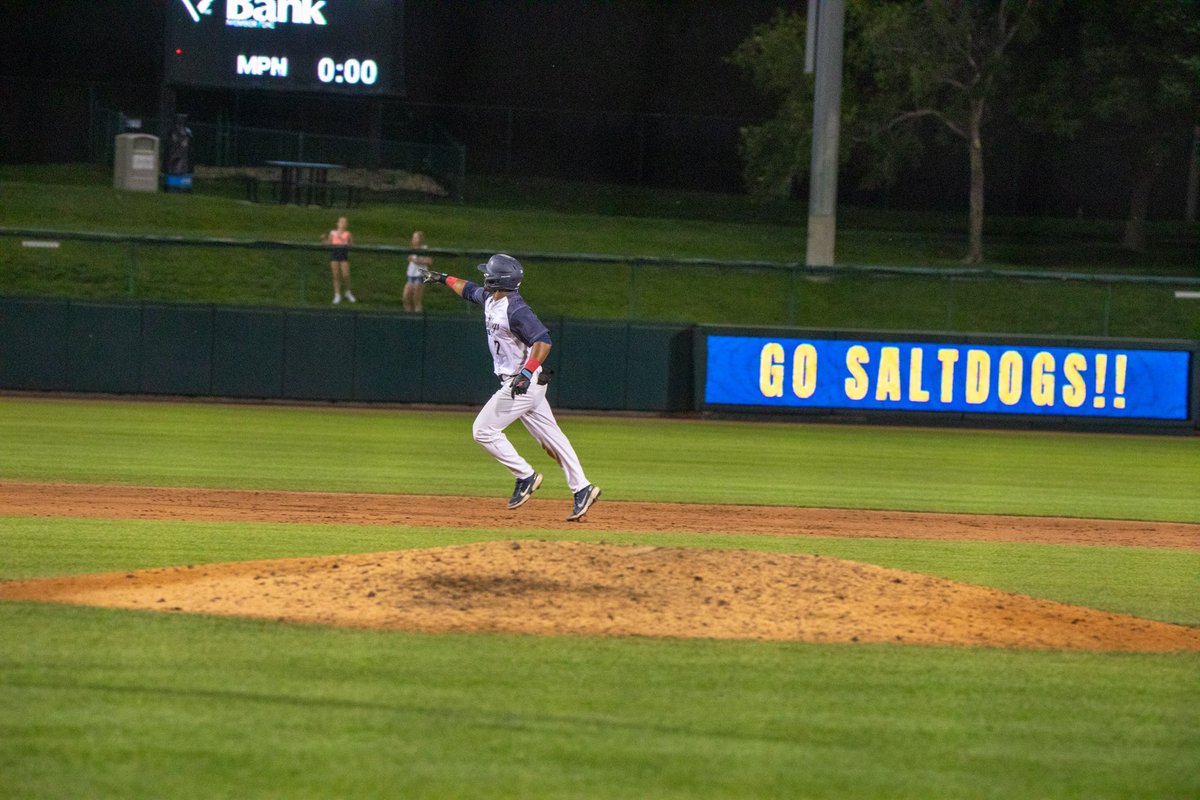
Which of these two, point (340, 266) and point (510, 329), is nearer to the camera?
point (510, 329)

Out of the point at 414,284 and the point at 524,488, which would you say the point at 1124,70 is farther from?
the point at 524,488

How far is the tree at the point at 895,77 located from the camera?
3888 centimetres

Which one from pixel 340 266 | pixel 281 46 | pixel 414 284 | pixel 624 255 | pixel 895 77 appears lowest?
pixel 414 284

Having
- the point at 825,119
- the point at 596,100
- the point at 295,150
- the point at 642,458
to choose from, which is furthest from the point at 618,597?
the point at 596,100

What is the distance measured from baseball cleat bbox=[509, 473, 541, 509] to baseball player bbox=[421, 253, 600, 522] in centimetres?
14

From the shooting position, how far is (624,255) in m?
37.1

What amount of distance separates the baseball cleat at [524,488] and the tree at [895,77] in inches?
1108

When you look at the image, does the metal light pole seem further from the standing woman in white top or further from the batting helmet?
the batting helmet

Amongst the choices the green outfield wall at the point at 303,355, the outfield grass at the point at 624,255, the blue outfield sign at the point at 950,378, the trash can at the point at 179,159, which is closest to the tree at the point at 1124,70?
the outfield grass at the point at 624,255

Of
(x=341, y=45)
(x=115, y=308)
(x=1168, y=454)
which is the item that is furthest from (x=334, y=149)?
(x=1168, y=454)

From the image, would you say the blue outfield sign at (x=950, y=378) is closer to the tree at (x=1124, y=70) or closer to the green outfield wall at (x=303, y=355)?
the green outfield wall at (x=303, y=355)

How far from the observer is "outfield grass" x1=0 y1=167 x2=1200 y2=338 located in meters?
27.4

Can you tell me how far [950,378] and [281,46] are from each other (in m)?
15.9

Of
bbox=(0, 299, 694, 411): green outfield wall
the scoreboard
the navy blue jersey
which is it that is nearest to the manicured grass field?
the navy blue jersey
